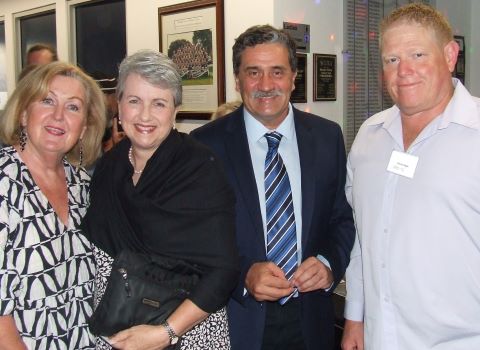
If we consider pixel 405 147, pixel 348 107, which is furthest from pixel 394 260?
pixel 348 107

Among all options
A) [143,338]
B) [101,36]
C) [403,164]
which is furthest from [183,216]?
[101,36]

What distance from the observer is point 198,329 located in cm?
166

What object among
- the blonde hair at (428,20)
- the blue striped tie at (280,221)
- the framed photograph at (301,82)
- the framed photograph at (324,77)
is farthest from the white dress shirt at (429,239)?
the framed photograph at (324,77)

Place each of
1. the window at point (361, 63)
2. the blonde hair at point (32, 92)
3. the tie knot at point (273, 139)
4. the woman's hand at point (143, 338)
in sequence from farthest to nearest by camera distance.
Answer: the window at point (361, 63), the tie knot at point (273, 139), the blonde hair at point (32, 92), the woman's hand at point (143, 338)

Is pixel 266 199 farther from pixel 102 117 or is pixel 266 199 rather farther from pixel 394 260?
pixel 102 117

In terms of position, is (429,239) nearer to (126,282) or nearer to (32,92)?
(126,282)

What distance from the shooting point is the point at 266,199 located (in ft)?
6.36

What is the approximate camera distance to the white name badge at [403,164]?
162 centimetres

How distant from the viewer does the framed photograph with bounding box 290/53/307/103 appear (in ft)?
13.0

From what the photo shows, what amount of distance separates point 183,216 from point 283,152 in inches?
23.3

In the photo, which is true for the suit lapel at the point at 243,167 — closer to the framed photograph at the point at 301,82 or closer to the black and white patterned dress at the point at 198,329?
the black and white patterned dress at the point at 198,329

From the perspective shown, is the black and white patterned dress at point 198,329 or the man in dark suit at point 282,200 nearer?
the black and white patterned dress at point 198,329

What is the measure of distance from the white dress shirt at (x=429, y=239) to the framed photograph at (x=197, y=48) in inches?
102

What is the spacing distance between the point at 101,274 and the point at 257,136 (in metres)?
0.75
